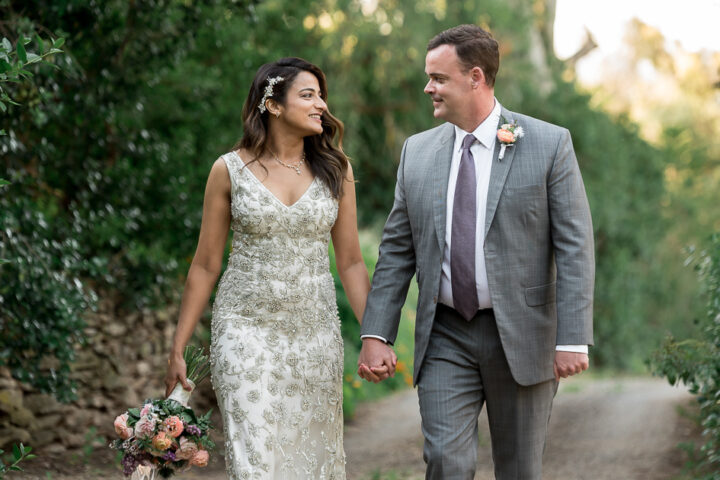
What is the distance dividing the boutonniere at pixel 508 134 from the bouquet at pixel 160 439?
5.45 feet

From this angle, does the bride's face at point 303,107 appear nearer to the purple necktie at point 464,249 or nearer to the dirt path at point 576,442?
the purple necktie at point 464,249

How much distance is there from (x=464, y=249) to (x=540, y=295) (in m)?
0.36

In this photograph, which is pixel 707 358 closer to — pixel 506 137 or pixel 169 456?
pixel 506 137

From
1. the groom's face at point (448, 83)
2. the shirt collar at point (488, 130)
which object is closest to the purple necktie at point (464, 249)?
the shirt collar at point (488, 130)

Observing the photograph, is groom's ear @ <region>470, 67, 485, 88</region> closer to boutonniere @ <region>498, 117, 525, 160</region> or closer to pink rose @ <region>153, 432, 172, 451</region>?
boutonniere @ <region>498, 117, 525, 160</region>

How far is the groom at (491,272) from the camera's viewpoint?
348 cm

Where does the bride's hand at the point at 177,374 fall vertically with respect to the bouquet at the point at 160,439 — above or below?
above

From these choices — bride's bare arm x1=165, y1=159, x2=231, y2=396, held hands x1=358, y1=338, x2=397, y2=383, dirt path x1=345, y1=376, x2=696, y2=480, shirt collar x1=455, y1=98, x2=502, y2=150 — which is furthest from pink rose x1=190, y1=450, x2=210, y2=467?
dirt path x1=345, y1=376, x2=696, y2=480

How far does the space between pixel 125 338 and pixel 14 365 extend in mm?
2424

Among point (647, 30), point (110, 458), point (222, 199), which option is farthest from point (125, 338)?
point (647, 30)

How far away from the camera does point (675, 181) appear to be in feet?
80.6

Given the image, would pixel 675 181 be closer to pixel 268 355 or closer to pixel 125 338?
pixel 125 338

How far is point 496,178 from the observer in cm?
357

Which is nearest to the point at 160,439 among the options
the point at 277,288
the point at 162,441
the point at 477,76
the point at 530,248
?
the point at 162,441
